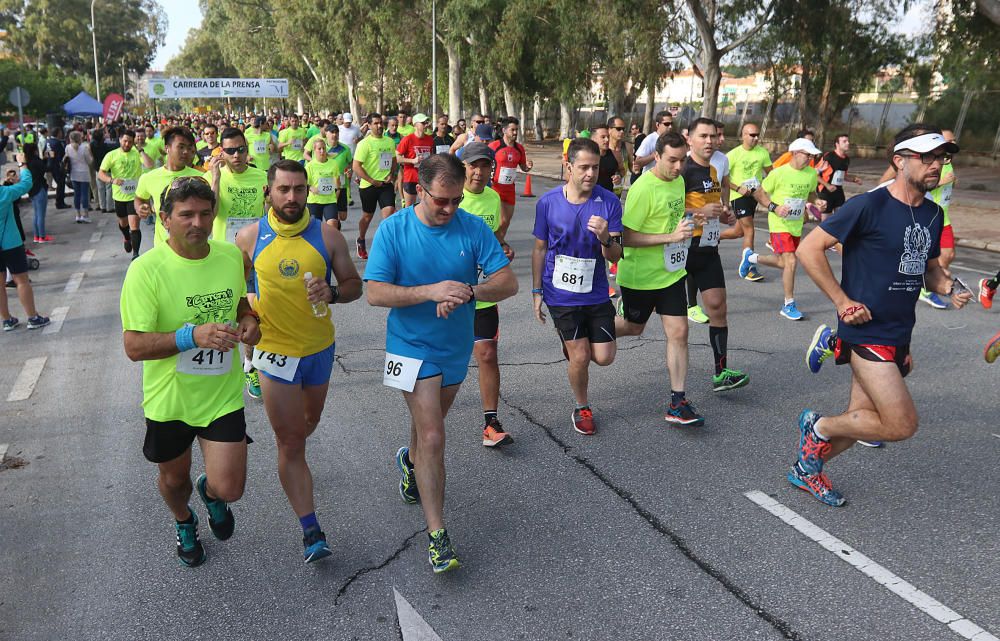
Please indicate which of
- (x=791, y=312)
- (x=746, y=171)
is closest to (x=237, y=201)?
(x=791, y=312)

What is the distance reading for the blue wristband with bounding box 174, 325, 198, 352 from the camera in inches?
129

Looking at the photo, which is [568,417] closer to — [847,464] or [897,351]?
[847,464]

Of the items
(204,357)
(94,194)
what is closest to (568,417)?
(204,357)

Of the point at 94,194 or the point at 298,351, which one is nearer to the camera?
the point at 298,351

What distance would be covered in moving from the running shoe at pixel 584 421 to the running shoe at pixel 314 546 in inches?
81.7

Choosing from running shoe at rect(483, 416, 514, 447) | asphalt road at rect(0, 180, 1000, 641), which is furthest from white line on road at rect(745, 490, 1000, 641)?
running shoe at rect(483, 416, 514, 447)

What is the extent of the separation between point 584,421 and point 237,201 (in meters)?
3.21

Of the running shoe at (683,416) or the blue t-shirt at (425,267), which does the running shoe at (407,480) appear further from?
the running shoe at (683,416)

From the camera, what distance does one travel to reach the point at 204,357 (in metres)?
3.49

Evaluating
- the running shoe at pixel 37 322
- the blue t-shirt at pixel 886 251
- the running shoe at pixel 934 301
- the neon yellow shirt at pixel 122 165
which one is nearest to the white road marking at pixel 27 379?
the running shoe at pixel 37 322

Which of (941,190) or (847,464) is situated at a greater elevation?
(941,190)

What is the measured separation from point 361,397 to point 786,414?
2.99 metres

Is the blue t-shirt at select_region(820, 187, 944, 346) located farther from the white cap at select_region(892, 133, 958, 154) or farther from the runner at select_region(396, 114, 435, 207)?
the runner at select_region(396, 114, 435, 207)

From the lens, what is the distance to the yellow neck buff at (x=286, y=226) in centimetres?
389
